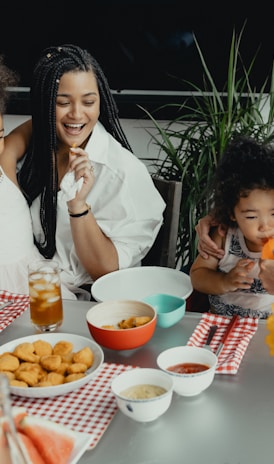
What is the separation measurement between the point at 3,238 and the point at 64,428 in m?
1.04

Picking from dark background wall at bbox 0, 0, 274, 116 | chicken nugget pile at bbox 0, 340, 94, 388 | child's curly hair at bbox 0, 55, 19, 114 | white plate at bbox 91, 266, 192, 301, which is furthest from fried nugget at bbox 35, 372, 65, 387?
dark background wall at bbox 0, 0, 274, 116

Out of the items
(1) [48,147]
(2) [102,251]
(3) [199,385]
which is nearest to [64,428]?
(3) [199,385]

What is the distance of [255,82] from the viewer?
3334 mm

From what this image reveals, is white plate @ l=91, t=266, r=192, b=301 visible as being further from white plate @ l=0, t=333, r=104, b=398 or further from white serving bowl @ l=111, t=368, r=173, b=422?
white serving bowl @ l=111, t=368, r=173, b=422

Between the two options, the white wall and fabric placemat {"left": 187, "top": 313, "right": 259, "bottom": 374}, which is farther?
the white wall

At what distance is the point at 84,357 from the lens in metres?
1.24

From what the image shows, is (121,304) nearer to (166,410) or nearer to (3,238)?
(166,410)

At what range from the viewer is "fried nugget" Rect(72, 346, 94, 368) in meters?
1.24

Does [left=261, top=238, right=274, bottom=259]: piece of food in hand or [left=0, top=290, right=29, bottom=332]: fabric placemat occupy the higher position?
[left=261, top=238, right=274, bottom=259]: piece of food in hand

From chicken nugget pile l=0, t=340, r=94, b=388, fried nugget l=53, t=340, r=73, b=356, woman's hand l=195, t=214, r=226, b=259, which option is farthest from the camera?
woman's hand l=195, t=214, r=226, b=259

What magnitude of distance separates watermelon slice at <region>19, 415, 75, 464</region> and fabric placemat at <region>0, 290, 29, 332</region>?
50cm

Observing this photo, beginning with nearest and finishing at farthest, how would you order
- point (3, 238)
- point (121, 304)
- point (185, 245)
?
point (121, 304), point (3, 238), point (185, 245)

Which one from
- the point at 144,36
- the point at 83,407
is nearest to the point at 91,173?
the point at 83,407

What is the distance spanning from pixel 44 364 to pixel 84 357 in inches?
3.0
